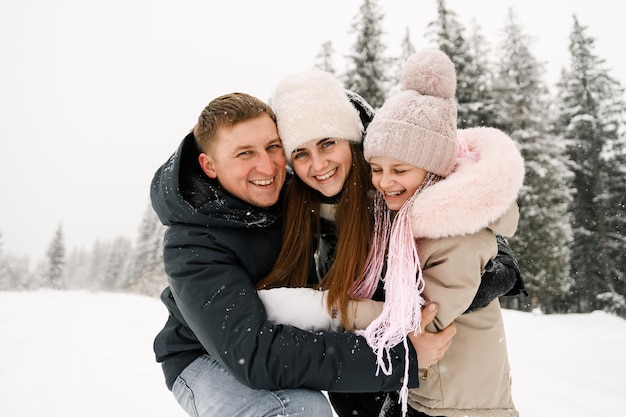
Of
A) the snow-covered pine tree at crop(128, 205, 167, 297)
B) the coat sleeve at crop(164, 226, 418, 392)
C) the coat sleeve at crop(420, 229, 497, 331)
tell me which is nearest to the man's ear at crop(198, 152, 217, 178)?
the coat sleeve at crop(164, 226, 418, 392)

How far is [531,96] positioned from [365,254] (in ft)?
65.7

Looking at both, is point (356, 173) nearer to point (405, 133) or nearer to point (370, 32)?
point (405, 133)

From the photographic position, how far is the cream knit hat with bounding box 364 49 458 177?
9.32 ft

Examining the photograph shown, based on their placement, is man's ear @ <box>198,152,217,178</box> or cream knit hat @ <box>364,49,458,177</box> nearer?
cream knit hat @ <box>364,49,458,177</box>

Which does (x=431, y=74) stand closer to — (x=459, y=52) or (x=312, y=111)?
(x=312, y=111)

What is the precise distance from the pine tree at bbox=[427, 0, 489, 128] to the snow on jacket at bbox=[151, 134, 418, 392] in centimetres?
1557

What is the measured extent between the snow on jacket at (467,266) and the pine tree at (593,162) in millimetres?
20497

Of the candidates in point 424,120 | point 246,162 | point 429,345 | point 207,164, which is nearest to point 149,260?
point 207,164

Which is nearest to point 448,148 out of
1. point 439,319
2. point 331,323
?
point 439,319

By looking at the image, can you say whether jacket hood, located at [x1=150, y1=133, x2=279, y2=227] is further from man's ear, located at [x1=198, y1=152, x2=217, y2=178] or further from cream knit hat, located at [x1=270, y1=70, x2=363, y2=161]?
cream knit hat, located at [x1=270, y1=70, x2=363, y2=161]

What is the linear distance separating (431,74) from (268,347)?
2.11 m

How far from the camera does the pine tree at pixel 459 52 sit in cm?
1675

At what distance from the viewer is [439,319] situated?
2.48 meters

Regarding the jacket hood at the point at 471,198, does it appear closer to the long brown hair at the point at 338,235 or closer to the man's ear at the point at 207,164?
the long brown hair at the point at 338,235
